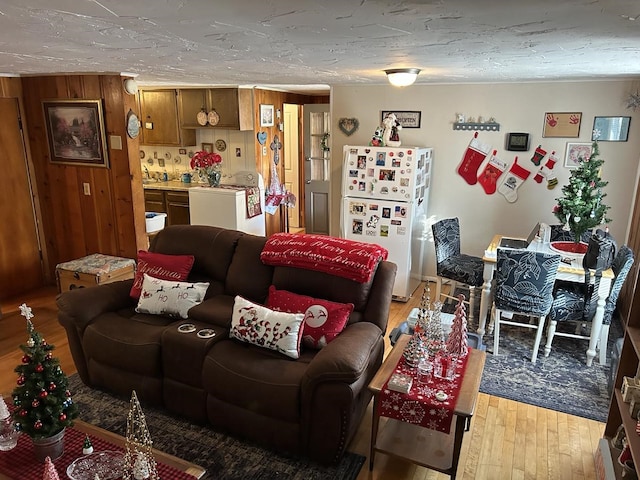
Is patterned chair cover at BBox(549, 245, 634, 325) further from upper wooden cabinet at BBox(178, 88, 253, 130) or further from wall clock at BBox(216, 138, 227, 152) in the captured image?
wall clock at BBox(216, 138, 227, 152)

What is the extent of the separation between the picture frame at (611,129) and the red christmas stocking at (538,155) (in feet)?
1.39

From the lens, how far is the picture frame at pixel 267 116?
19.7 feet

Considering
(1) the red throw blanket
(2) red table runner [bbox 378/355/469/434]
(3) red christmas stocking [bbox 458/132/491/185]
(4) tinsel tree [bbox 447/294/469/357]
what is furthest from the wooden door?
(3) red christmas stocking [bbox 458/132/491/185]

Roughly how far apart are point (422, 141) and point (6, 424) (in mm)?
4256

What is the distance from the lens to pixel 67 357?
3506 mm

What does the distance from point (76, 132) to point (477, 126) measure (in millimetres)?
3890

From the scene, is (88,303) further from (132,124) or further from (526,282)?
(526,282)

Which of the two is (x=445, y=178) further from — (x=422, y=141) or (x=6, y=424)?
(x=6, y=424)

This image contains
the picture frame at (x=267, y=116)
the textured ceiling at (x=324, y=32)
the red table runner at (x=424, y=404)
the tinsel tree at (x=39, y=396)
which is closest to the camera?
the textured ceiling at (x=324, y=32)

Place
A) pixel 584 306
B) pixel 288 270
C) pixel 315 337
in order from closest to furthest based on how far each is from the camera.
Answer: pixel 315 337
pixel 288 270
pixel 584 306

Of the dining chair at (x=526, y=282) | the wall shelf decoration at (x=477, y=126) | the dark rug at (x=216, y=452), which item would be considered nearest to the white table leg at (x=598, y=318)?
the dining chair at (x=526, y=282)

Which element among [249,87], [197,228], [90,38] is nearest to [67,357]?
[197,228]

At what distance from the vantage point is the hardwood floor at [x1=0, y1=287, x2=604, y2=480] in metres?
2.45

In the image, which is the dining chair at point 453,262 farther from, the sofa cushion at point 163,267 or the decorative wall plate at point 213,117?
the decorative wall plate at point 213,117
